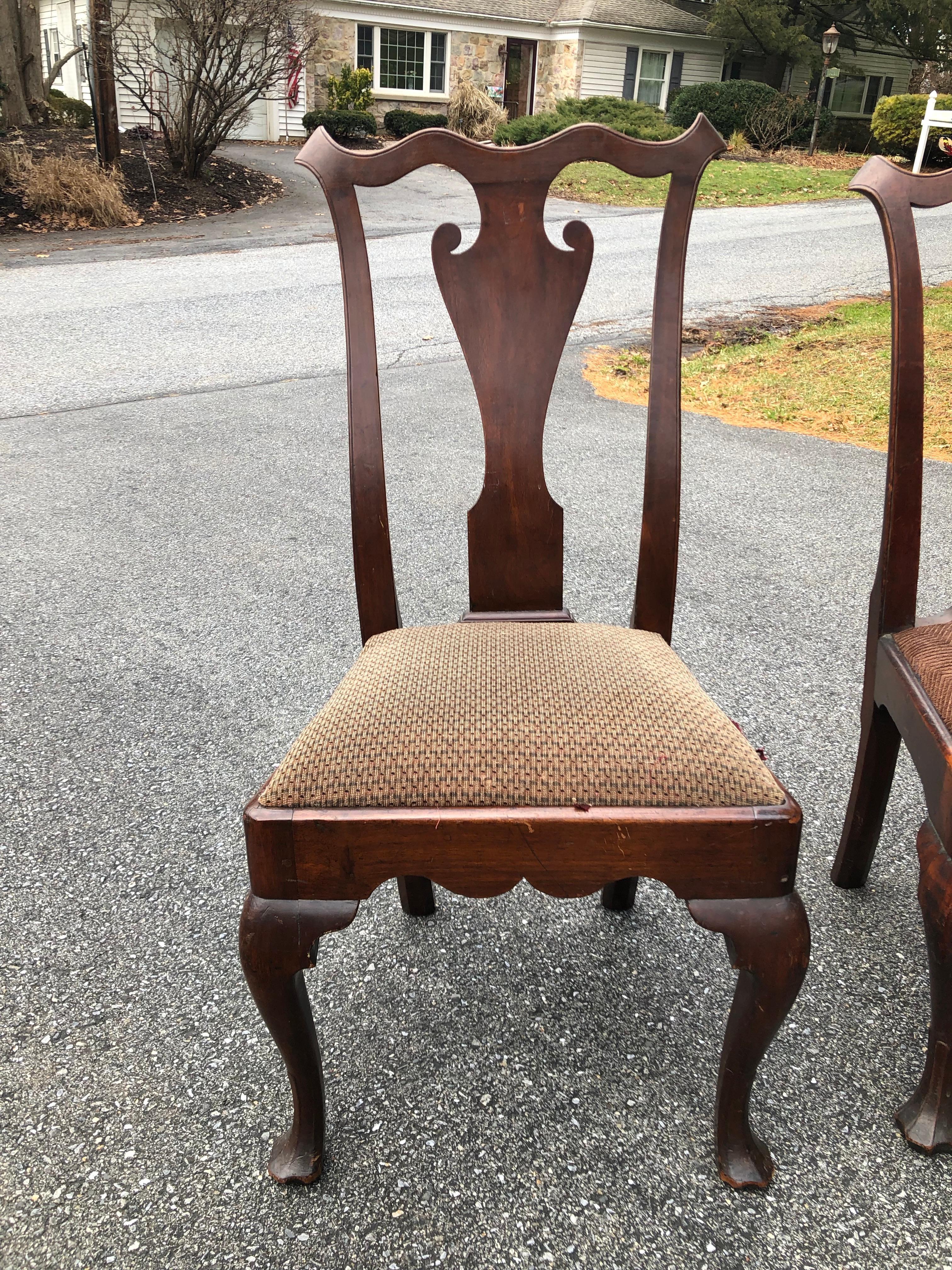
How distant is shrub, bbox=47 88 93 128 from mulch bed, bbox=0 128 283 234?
2.07 feet

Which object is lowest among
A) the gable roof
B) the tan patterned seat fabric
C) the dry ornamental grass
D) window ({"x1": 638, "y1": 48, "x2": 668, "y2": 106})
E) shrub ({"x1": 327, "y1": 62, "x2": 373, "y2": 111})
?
the dry ornamental grass

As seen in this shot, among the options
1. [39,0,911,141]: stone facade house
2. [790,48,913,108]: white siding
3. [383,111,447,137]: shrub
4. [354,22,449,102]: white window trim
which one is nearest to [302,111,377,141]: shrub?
[383,111,447,137]: shrub

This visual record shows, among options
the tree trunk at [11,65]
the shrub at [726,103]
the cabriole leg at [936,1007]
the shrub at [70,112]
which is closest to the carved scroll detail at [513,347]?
the cabriole leg at [936,1007]

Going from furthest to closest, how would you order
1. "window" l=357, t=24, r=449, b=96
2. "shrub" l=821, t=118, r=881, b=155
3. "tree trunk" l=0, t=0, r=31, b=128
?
1. "window" l=357, t=24, r=449, b=96
2. "shrub" l=821, t=118, r=881, b=155
3. "tree trunk" l=0, t=0, r=31, b=128

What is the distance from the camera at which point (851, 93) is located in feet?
87.6

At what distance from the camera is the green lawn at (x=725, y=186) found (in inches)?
533

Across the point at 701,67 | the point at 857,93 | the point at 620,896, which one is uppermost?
the point at 701,67

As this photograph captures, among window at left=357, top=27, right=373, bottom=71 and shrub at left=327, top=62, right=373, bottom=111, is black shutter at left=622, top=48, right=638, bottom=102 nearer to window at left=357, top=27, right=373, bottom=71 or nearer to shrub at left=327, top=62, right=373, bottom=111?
window at left=357, top=27, right=373, bottom=71

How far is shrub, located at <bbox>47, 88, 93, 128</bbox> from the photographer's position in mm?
15086

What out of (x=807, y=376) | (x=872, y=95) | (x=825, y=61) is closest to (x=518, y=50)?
(x=825, y=61)

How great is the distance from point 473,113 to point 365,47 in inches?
160

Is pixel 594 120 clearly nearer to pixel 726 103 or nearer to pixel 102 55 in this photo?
pixel 726 103

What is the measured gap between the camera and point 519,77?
24.4 meters

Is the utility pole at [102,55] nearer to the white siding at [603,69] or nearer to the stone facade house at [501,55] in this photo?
the stone facade house at [501,55]
